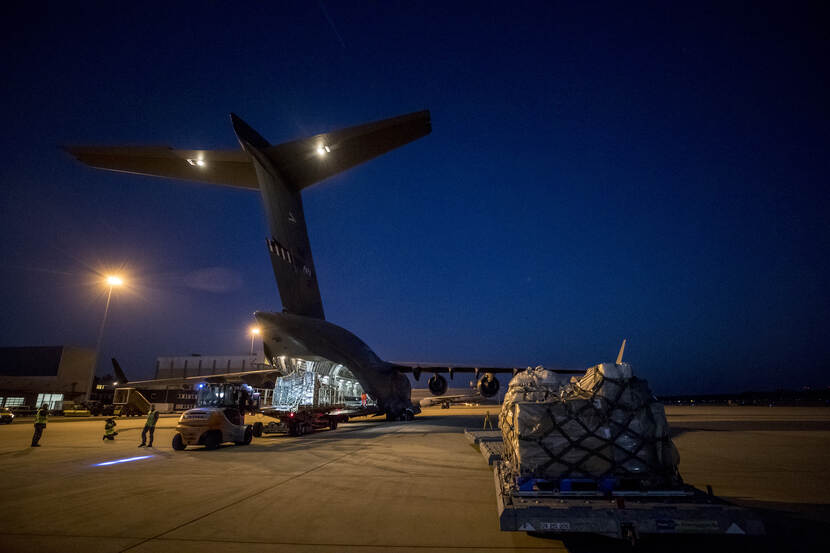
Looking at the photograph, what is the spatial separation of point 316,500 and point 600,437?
4.28 metres

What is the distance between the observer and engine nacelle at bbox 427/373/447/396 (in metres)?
25.4

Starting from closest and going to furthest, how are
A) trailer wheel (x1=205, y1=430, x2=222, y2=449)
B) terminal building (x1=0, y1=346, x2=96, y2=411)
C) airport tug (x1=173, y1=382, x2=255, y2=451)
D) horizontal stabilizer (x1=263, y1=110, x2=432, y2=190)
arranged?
airport tug (x1=173, y1=382, x2=255, y2=451)
horizontal stabilizer (x1=263, y1=110, x2=432, y2=190)
trailer wheel (x1=205, y1=430, x2=222, y2=449)
terminal building (x1=0, y1=346, x2=96, y2=411)

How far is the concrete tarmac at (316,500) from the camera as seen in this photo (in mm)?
4438

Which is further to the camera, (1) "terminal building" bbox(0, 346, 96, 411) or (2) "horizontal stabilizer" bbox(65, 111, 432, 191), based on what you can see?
Result: (1) "terminal building" bbox(0, 346, 96, 411)

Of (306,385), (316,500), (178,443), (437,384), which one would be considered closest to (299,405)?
(306,385)

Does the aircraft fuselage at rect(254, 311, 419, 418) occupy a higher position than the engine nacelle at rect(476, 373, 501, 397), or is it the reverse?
the aircraft fuselage at rect(254, 311, 419, 418)

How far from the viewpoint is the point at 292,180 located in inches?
602

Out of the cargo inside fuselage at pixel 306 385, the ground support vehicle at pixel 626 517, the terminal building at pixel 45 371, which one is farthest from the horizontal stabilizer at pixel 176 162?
the terminal building at pixel 45 371

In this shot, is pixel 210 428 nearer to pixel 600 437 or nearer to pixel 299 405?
pixel 299 405

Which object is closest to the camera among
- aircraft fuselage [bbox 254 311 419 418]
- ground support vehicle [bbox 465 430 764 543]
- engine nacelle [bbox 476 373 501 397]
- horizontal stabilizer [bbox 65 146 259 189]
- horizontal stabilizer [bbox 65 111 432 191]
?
ground support vehicle [bbox 465 430 764 543]

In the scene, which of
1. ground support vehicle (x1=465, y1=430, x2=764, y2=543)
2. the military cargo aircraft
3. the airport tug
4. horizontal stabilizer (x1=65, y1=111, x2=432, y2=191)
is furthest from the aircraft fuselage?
ground support vehicle (x1=465, y1=430, x2=764, y2=543)

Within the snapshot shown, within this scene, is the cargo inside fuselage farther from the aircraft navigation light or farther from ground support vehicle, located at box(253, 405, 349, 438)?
the aircraft navigation light

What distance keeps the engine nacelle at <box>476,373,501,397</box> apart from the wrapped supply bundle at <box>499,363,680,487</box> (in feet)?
62.6

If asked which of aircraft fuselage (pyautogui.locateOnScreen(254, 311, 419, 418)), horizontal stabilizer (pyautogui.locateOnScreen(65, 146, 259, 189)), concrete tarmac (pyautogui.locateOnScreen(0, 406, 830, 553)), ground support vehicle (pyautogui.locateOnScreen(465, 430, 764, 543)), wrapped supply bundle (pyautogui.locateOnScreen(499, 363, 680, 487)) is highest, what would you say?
horizontal stabilizer (pyautogui.locateOnScreen(65, 146, 259, 189))
